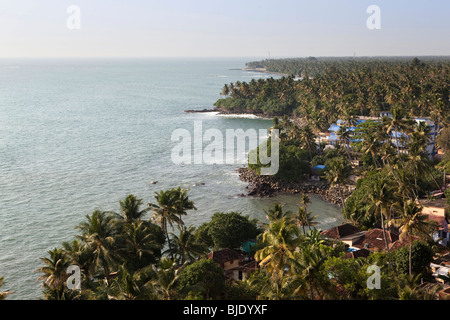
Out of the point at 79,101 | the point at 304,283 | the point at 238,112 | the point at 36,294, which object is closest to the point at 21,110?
the point at 79,101

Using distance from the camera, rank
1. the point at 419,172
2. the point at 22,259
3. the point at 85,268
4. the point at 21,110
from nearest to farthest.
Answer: the point at 85,268, the point at 22,259, the point at 419,172, the point at 21,110

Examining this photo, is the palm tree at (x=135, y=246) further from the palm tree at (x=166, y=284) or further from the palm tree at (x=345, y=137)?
the palm tree at (x=345, y=137)

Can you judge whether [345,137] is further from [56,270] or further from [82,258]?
[56,270]

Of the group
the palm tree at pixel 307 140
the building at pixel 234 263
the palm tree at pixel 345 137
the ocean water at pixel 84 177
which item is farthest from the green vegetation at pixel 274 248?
the ocean water at pixel 84 177

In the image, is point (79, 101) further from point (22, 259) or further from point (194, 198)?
point (22, 259)

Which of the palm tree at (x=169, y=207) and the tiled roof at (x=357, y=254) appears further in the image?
the tiled roof at (x=357, y=254)

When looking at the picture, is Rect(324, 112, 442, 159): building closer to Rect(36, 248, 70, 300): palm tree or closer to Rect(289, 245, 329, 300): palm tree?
Rect(289, 245, 329, 300): palm tree

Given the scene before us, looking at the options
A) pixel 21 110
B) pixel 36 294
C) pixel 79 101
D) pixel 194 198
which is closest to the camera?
pixel 36 294
